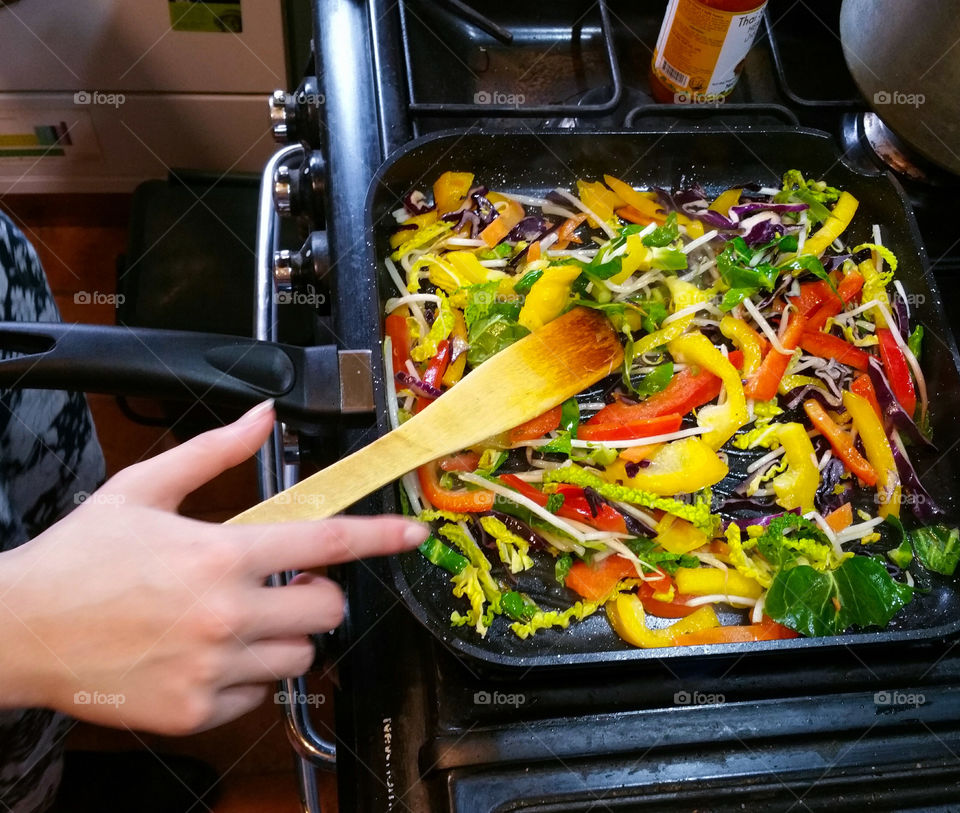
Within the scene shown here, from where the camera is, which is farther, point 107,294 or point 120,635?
point 107,294

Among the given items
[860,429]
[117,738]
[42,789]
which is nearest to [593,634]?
[860,429]

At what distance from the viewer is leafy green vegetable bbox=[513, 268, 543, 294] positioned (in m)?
1.00

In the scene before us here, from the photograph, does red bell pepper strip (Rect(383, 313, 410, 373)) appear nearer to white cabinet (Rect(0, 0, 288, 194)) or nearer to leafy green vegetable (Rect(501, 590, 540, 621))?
leafy green vegetable (Rect(501, 590, 540, 621))

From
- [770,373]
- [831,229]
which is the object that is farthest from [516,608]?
[831,229]

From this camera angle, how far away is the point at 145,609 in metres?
0.66

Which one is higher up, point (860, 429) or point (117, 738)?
point (860, 429)

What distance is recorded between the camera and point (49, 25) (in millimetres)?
1441

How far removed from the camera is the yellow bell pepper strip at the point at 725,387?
3.23 feet

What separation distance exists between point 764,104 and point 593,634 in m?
0.70

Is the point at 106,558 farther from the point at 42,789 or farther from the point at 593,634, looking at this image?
the point at 42,789

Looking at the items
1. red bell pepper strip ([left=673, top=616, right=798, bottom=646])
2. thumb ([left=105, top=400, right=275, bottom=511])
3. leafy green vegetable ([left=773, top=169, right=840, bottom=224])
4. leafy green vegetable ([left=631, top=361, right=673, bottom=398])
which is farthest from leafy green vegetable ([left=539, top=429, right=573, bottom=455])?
leafy green vegetable ([left=773, top=169, right=840, bottom=224])

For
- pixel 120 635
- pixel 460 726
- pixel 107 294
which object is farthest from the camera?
pixel 107 294

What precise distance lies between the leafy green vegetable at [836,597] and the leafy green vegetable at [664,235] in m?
0.40

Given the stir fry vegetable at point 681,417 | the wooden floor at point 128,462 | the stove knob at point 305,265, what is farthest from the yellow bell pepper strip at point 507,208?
the wooden floor at point 128,462
